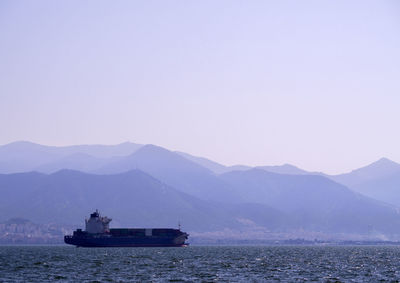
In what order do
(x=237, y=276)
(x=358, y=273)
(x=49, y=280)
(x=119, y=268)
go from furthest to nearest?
1. (x=119, y=268)
2. (x=358, y=273)
3. (x=237, y=276)
4. (x=49, y=280)

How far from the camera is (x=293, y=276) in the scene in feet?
404

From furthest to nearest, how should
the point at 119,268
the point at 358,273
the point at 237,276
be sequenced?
the point at 119,268 < the point at 358,273 < the point at 237,276

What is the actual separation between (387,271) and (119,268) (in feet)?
162

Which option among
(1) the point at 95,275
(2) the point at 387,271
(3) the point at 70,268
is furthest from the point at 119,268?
(2) the point at 387,271

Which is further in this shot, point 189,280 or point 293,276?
point 293,276

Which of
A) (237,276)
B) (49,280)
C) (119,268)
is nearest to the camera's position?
(49,280)

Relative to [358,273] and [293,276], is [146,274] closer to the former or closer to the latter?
[293,276]

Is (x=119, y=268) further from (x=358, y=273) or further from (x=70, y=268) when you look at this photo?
(x=358, y=273)

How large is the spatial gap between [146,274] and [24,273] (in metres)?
20.9

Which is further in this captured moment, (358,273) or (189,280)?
(358,273)

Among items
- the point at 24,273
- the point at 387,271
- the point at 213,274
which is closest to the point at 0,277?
the point at 24,273

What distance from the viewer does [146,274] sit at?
125 meters

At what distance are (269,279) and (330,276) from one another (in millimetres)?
13127

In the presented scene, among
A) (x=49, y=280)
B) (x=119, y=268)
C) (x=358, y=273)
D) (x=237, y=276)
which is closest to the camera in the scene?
(x=49, y=280)
